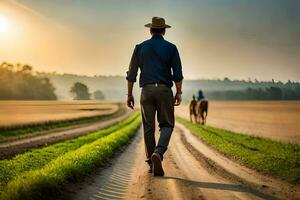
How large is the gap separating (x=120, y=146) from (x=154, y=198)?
1169cm

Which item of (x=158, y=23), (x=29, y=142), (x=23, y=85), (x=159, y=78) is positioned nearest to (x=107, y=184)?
(x=159, y=78)

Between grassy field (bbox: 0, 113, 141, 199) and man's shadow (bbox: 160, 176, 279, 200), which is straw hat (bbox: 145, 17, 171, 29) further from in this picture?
grassy field (bbox: 0, 113, 141, 199)

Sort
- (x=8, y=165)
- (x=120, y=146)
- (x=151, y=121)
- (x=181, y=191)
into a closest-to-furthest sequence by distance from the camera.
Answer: (x=181, y=191) < (x=151, y=121) < (x=8, y=165) < (x=120, y=146)

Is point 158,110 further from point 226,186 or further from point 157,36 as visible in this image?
point 226,186

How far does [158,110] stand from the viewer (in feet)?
31.5

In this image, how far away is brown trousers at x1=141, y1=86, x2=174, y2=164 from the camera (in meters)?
9.44

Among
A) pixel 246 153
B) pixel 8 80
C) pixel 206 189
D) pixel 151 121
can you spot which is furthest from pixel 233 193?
pixel 8 80

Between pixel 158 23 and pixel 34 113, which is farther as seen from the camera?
pixel 34 113

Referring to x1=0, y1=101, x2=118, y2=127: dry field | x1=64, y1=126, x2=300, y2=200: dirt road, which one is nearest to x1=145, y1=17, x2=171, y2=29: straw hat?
x1=64, y1=126, x2=300, y2=200: dirt road

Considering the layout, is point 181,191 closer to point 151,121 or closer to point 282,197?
point 282,197

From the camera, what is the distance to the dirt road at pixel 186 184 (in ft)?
24.6

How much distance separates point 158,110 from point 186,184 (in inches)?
73.1

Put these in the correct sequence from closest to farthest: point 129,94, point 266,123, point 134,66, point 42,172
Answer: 1. point 42,172
2. point 134,66
3. point 129,94
4. point 266,123

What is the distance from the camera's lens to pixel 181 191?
764 cm
